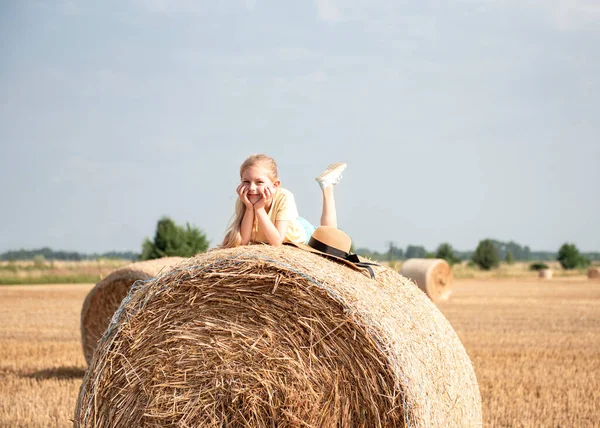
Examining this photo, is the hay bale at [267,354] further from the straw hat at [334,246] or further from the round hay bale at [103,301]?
the round hay bale at [103,301]

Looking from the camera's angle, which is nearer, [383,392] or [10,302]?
[383,392]

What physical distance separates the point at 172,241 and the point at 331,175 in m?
40.8

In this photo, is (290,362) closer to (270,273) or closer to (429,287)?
(270,273)

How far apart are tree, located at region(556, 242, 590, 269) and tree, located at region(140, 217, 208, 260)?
49045 millimetres

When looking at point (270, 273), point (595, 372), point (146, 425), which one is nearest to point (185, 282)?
point (270, 273)

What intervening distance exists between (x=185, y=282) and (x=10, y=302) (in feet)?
65.7

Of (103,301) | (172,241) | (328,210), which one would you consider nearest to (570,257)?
(172,241)

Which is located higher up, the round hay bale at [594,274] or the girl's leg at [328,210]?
the girl's leg at [328,210]

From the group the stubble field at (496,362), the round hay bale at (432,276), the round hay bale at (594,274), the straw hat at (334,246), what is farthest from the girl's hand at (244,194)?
the round hay bale at (594,274)

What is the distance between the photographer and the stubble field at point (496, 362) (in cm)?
752

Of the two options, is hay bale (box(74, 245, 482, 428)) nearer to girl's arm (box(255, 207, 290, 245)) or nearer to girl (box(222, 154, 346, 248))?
girl's arm (box(255, 207, 290, 245))

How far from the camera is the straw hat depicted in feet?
16.5

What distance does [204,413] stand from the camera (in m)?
4.60

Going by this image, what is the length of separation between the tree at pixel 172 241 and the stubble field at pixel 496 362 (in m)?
23.9
